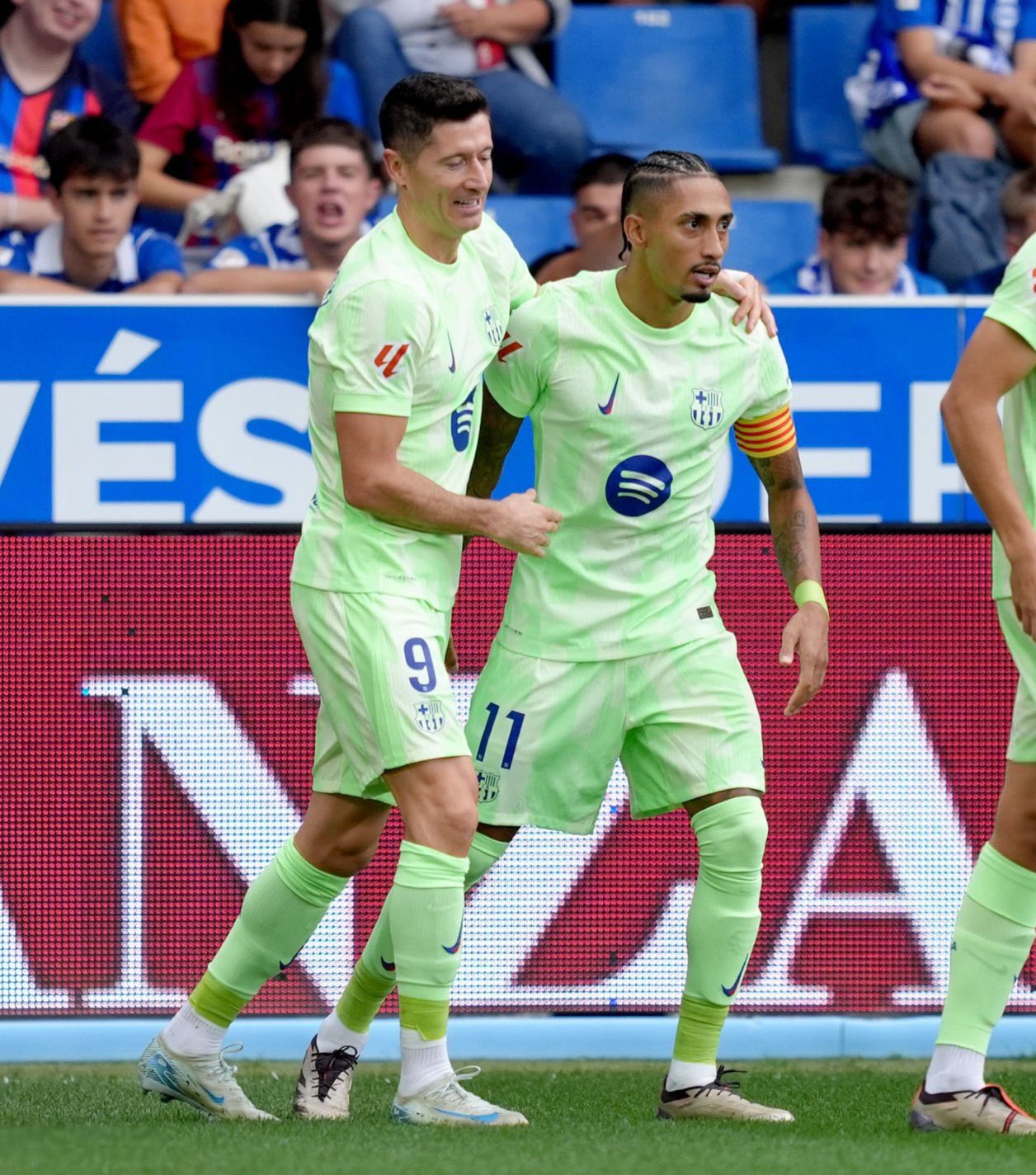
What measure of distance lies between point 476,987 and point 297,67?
4.18 meters

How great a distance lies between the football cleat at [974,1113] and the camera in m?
3.88

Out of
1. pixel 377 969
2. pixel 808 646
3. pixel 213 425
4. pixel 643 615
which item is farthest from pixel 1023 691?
pixel 213 425

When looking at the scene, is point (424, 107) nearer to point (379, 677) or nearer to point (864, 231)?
point (379, 677)

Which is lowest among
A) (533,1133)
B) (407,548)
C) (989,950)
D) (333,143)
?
(533,1133)

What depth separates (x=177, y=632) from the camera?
5.09 meters

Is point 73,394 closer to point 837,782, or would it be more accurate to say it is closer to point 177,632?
point 177,632

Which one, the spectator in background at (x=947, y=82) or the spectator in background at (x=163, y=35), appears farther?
the spectator in background at (x=947, y=82)

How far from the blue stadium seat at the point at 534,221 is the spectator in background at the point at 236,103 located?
81 centimetres

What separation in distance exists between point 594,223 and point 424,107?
11.4 feet

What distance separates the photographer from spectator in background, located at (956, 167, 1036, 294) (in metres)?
7.68

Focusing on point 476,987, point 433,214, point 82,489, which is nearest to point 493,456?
point 433,214

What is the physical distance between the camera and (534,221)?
8.18 m

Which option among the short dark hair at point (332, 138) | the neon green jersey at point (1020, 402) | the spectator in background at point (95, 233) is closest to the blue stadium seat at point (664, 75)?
the short dark hair at point (332, 138)

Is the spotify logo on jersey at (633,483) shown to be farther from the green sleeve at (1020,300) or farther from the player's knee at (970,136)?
the player's knee at (970,136)
